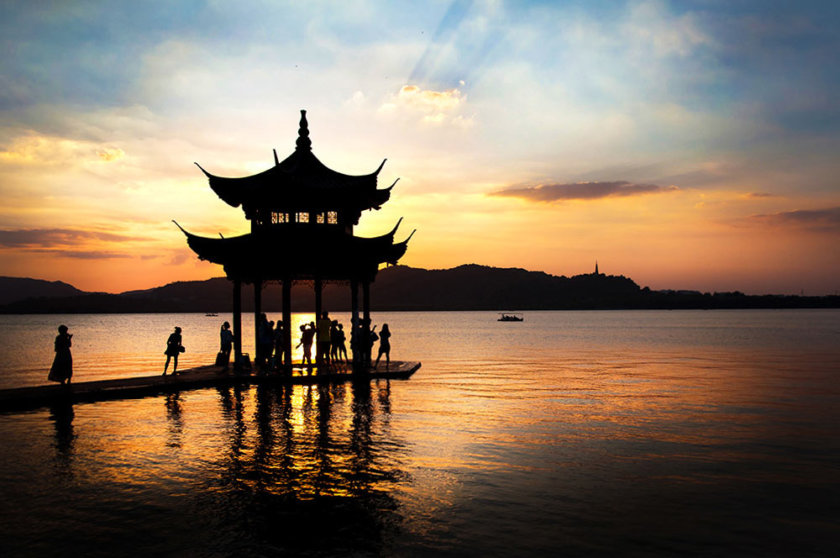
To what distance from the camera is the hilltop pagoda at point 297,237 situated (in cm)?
2372

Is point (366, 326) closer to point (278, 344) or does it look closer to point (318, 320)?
point (318, 320)

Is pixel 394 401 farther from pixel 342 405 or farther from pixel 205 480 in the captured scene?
pixel 205 480

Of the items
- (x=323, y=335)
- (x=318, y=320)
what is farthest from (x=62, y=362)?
(x=318, y=320)

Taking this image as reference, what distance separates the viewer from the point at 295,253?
2359 centimetres

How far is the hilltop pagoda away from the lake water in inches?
220

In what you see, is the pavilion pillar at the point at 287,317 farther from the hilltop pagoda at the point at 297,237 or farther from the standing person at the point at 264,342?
the standing person at the point at 264,342

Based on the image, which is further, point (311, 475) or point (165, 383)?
point (165, 383)

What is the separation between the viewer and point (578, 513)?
8.89m

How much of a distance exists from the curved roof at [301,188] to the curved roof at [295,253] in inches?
48.5

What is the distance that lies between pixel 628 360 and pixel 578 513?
127 feet

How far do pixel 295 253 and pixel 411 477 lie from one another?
1483 centimetres

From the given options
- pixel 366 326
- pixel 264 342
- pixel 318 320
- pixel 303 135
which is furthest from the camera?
pixel 303 135

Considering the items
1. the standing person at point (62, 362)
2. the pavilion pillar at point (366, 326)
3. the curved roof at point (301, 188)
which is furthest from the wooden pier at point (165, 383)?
the curved roof at point (301, 188)

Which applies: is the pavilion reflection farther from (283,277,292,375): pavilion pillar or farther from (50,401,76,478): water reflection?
(283,277,292,375): pavilion pillar
